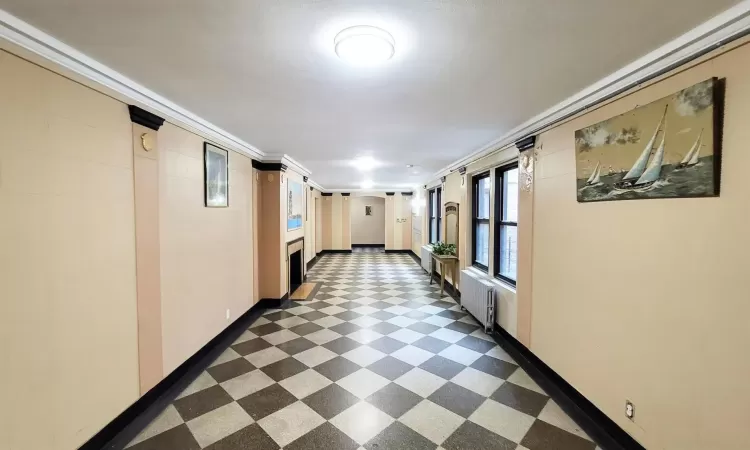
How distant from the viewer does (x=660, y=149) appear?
1.76m

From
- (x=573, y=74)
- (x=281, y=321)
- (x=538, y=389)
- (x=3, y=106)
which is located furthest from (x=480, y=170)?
(x=3, y=106)

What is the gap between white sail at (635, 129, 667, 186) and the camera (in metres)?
1.75

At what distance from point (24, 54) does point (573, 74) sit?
3229 millimetres

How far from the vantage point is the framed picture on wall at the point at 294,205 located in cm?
578

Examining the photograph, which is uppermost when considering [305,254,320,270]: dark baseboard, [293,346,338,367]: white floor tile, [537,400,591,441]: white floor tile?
[305,254,320,270]: dark baseboard

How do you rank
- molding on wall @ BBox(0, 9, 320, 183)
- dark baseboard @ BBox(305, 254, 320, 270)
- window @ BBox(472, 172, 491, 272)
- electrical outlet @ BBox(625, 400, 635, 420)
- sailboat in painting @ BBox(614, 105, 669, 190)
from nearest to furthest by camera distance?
molding on wall @ BBox(0, 9, 320, 183) → sailboat in painting @ BBox(614, 105, 669, 190) → electrical outlet @ BBox(625, 400, 635, 420) → window @ BBox(472, 172, 491, 272) → dark baseboard @ BBox(305, 254, 320, 270)

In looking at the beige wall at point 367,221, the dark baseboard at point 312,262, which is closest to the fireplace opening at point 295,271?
the dark baseboard at point 312,262

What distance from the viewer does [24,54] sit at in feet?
5.21

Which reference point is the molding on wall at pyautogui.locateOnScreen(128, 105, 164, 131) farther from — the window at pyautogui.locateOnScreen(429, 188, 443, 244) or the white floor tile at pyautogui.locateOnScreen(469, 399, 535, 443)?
the window at pyautogui.locateOnScreen(429, 188, 443, 244)

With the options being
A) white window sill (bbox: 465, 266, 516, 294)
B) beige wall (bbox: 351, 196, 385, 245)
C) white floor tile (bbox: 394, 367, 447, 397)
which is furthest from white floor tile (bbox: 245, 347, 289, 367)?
beige wall (bbox: 351, 196, 385, 245)

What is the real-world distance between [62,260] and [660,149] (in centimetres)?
357

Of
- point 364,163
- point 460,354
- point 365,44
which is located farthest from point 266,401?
point 364,163

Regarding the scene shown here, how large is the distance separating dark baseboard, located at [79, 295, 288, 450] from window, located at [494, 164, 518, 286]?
3.74 metres

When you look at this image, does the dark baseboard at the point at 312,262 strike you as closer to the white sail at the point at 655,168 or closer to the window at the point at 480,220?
the window at the point at 480,220
